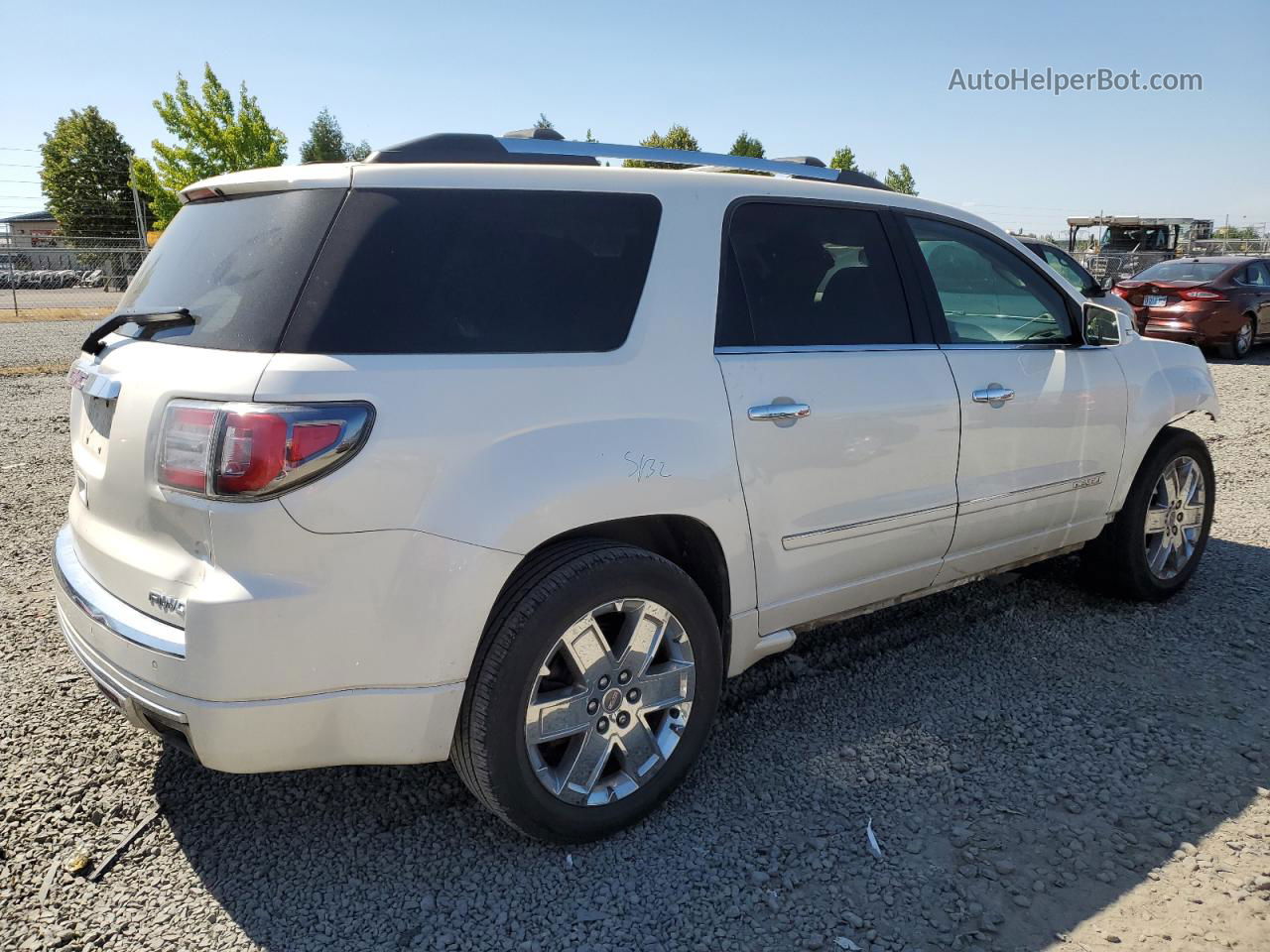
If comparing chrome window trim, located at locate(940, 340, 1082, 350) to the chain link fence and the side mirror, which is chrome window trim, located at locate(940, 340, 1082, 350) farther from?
the chain link fence

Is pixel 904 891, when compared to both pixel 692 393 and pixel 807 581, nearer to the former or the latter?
pixel 807 581

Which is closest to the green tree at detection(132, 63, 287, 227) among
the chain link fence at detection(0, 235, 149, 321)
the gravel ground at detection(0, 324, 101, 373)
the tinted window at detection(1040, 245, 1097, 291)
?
the chain link fence at detection(0, 235, 149, 321)

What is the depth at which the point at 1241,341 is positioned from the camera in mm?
14594

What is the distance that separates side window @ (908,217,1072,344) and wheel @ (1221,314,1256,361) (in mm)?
12733

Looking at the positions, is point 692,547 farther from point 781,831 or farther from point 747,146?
point 747,146

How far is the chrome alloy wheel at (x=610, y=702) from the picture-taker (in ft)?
8.52

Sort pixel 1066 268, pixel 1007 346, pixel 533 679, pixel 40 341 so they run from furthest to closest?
pixel 40 341 < pixel 1066 268 < pixel 1007 346 < pixel 533 679

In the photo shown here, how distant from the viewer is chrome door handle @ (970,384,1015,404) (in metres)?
3.55

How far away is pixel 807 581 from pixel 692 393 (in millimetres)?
811

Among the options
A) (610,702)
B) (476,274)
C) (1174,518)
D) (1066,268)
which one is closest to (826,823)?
(610,702)

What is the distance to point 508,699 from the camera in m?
2.46

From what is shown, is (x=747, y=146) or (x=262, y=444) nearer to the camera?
(x=262, y=444)

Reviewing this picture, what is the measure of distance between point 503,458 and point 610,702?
79 cm

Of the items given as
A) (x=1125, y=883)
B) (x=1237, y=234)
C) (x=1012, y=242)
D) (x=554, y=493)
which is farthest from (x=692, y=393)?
(x=1237, y=234)
